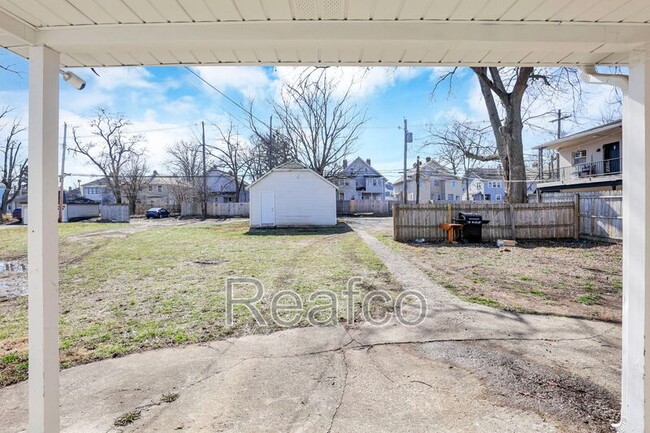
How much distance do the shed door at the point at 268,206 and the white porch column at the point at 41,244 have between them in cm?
1825

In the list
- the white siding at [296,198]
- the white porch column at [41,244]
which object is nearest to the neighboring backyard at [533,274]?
the white porch column at [41,244]

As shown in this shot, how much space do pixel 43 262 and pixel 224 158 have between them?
34.4m

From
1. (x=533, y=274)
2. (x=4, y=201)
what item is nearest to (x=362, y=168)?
(x=4, y=201)

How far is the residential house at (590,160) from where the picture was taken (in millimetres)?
18578

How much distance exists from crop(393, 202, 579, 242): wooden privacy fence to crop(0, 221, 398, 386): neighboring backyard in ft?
7.15

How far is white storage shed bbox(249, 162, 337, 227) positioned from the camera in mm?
20047

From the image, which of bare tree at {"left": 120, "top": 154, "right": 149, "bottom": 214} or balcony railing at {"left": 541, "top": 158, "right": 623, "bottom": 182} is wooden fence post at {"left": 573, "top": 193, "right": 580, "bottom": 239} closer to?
balcony railing at {"left": 541, "top": 158, "right": 623, "bottom": 182}

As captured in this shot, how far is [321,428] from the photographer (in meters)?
2.24

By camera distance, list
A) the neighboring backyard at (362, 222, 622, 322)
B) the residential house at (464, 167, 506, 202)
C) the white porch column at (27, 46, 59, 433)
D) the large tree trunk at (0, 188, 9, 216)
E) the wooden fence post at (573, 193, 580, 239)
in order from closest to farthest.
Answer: the white porch column at (27, 46, 59, 433) < the neighboring backyard at (362, 222, 622, 322) < the wooden fence post at (573, 193, 580, 239) < the large tree trunk at (0, 188, 9, 216) < the residential house at (464, 167, 506, 202)

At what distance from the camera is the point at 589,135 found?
19.8 metres

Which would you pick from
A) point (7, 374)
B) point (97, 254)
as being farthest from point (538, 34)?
point (97, 254)

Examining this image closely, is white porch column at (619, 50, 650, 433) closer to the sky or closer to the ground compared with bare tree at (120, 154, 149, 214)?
closer to the ground

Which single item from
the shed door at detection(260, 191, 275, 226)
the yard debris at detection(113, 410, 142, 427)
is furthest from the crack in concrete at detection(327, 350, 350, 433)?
the shed door at detection(260, 191, 275, 226)

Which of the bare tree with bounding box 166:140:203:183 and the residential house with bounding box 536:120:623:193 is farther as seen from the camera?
the bare tree with bounding box 166:140:203:183
